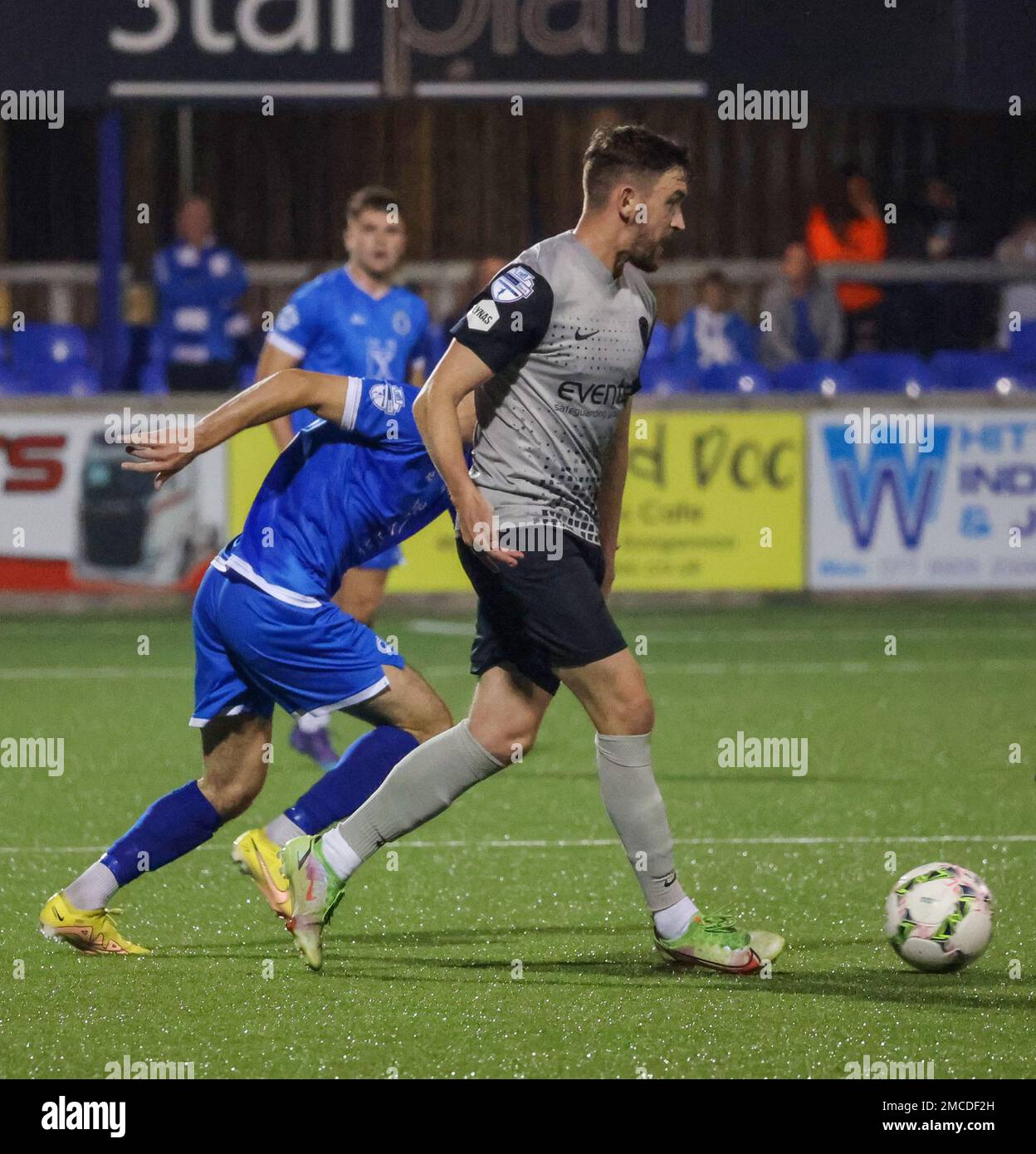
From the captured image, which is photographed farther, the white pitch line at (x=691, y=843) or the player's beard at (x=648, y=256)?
the white pitch line at (x=691, y=843)

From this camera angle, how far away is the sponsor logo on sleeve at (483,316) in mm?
5223

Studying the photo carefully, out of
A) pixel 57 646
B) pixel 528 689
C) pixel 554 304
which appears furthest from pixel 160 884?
pixel 57 646

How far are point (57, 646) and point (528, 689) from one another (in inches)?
318

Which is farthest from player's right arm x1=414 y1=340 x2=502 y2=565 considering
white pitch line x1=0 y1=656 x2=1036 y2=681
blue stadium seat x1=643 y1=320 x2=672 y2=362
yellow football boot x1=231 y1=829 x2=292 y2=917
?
blue stadium seat x1=643 y1=320 x2=672 y2=362

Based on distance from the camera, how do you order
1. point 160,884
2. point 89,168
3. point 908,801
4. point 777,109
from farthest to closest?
1. point 89,168
2. point 777,109
3. point 908,801
4. point 160,884

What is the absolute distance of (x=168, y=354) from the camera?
1553 centimetres

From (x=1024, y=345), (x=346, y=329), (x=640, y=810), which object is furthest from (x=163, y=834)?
(x=1024, y=345)

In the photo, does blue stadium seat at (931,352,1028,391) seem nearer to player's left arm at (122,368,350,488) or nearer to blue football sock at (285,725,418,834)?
blue football sock at (285,725,418,834)

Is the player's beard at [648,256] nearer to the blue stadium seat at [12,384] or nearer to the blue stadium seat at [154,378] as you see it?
the blue stadium seat at [154,378]

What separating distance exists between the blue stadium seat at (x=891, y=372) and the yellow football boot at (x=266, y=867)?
10.6 meters

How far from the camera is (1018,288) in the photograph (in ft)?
57.2

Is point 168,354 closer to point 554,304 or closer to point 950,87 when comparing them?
point 950,87

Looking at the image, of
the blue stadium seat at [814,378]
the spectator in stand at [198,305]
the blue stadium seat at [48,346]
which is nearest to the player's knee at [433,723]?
the spectator in stand at [198,305]

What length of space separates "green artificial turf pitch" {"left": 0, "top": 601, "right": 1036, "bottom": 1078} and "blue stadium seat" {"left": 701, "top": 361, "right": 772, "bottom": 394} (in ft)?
13.0
